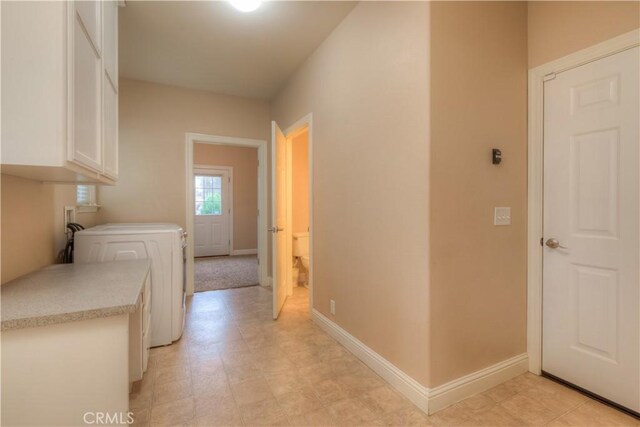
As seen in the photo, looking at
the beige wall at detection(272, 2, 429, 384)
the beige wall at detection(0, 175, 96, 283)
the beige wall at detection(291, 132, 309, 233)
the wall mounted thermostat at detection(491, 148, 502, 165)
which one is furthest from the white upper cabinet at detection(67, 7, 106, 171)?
the beige wall at detection(291, 132, 309, 233)

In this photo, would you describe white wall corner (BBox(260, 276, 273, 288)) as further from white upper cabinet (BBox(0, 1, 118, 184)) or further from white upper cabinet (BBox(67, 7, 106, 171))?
white upper cabinet (BBox(0, 1, 118, 184))

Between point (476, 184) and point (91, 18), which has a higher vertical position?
point (91, 18)

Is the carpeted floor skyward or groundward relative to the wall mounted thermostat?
groundward

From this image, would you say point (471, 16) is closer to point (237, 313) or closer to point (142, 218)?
point (237, 313)

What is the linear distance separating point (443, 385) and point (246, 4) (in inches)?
110

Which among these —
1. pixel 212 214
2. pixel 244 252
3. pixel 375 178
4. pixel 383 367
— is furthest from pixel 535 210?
pixel 212 214

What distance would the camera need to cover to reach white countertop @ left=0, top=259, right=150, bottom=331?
3.26 ft

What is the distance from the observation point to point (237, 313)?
320cm

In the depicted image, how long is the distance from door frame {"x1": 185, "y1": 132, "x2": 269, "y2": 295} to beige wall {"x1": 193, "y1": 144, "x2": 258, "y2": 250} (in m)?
2.90

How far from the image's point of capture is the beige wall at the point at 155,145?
139 inches

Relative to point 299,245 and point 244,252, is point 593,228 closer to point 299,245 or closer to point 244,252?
point 299,245

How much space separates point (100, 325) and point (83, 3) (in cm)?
135

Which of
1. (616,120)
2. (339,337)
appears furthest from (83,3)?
(616,120)

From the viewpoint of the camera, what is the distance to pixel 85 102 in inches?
51.5
